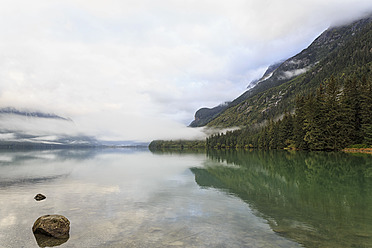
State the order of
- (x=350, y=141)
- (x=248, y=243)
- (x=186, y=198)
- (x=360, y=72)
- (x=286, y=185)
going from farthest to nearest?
(x=360, y=72) → (x=350, y=141) → (x=286, y=185) → (x=186, y=198) → (x=248, y=243)

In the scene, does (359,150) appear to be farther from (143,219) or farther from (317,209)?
(143,219)

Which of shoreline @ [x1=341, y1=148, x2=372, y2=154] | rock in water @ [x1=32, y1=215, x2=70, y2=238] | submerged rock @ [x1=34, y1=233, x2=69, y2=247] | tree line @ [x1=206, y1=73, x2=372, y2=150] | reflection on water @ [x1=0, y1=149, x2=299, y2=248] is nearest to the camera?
submerged rock @ [x1=34, y1=233, x2=69, y2=247]

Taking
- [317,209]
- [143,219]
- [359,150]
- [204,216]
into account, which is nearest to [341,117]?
[359,150]

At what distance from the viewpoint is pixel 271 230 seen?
12508 millimetres

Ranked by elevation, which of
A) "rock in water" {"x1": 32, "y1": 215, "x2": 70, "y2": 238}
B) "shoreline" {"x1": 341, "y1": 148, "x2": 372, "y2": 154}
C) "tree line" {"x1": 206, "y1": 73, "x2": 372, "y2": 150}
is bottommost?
"rock in water" {"x1": 32, "y1": 215, "x2": 70, "y2": 238}

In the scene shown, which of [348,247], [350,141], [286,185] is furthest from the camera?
[350,141]

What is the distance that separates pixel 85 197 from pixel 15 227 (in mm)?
8535

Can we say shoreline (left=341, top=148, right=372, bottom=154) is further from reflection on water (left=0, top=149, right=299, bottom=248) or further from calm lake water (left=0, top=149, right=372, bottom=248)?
reflection on water (left=0, top=149, right=299, bottom=248)

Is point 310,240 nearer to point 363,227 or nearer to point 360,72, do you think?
point 363,227

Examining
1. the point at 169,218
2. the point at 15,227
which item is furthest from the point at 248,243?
the point at 15,227

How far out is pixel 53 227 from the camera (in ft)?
40.7

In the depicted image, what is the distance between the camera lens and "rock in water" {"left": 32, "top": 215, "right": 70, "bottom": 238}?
12.3 m

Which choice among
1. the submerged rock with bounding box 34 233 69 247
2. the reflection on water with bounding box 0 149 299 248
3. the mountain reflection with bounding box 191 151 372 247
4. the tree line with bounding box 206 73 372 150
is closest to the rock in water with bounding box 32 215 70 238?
the submerged rock with bounding box 34 233 69 247

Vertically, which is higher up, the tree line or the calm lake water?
the tree line
